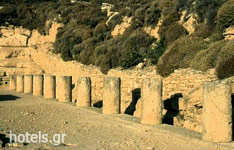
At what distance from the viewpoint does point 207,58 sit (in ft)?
50.8

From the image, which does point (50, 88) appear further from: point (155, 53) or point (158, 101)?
point (158, 101)

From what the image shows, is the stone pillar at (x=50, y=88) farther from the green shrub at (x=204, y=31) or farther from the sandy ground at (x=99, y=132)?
the green shrub at (x=204, y=31)

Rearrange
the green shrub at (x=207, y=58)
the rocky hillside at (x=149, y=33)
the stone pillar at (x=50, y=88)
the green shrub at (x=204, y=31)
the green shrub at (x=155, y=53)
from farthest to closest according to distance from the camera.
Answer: the stone pillar at (x=50, y=88), the green shrub at (x=155, y=53), the green shrub at (x=204, y=31), the rocky hillside at (x=149, y=33), the green shrub at (x=207, y=58)

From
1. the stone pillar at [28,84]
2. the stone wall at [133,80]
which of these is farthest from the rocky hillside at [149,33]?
the stone pillar at [28,84]

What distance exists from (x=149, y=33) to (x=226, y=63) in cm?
1257

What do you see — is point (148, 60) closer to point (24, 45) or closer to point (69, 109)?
point (69, 109)

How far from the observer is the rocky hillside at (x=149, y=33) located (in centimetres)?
1736

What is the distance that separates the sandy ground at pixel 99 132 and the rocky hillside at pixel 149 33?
4.83 m

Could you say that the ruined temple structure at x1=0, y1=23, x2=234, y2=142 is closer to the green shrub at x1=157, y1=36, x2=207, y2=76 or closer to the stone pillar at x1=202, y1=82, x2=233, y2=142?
the stone pillar at x1=202, y1=82, x2=233, y2=142

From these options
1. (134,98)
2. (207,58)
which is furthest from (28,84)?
(207,58)

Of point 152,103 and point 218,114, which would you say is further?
point 152,103

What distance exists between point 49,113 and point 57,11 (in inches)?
1151

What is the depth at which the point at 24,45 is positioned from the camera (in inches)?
1420

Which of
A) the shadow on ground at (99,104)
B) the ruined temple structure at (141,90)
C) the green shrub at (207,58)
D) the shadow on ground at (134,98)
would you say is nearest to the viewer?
the ruined temple structure at (141,90)
